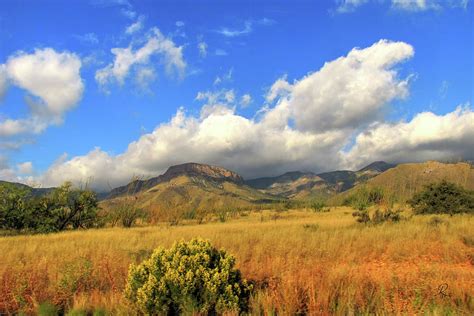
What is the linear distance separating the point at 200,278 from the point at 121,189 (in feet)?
79.1

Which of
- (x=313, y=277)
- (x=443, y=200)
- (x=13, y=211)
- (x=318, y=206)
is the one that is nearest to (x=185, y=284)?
(x=313, y=277)

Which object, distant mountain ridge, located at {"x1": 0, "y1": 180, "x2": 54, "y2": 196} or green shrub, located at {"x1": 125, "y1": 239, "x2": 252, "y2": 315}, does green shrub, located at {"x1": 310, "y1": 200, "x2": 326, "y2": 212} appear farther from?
green shrub, located at {"x1": 125, "y1": 239, "x2": 252, "y2": 315}

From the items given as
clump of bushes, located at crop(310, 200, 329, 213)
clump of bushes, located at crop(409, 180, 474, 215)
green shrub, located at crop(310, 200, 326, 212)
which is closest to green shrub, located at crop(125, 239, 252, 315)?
clump of bushes, located at crop(409, 180, 474, 215)

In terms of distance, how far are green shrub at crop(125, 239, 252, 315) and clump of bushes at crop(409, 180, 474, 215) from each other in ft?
91.9

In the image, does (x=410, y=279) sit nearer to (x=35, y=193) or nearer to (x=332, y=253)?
(x=332, y=253)

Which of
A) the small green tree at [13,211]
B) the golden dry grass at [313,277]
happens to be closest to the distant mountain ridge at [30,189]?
the small green tree at [13,211]

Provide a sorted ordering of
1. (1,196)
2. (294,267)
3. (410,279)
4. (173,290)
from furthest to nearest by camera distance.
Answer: (1,196) < (294,267) < (410,279) < (173,290)

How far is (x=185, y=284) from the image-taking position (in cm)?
630

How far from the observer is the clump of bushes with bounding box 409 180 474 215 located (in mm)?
29953

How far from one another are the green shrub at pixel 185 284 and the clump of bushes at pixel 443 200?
28011mm

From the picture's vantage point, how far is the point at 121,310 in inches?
255

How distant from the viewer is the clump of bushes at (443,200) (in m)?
30.0

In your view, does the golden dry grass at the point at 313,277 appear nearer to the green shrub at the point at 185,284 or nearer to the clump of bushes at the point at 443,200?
the green shrub at the point at 185,284

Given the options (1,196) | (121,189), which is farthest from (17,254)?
(1,196)
